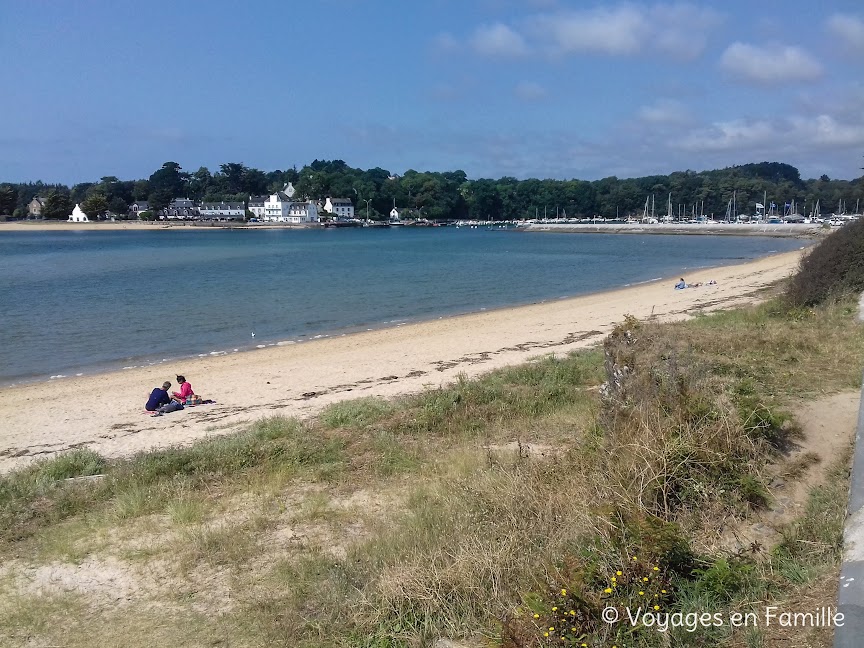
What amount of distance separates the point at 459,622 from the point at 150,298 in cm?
3626

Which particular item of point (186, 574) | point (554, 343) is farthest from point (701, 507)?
Result: point (554, 343)

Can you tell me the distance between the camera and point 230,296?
123ft

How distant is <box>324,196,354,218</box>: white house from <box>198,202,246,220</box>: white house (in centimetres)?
2283

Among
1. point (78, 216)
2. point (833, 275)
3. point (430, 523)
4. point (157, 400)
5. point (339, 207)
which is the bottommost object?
point (157, 400)

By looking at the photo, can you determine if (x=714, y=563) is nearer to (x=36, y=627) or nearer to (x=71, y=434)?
(x=36, y=627)

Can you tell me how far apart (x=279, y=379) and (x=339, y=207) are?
17545cm

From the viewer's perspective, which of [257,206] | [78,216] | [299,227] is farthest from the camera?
[257,206]

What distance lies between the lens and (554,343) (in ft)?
A: 66.7

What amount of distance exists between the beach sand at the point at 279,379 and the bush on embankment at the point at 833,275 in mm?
5232

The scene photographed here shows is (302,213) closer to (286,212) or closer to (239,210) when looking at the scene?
(286,212)

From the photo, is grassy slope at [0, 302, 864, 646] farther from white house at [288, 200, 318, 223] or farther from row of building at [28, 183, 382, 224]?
white house at [288, 200, 318, 223]

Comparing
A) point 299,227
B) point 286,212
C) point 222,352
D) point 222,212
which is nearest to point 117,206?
point 222,212

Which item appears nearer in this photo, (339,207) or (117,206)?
(117,206)

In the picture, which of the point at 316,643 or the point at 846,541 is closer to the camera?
the point at 846,541
